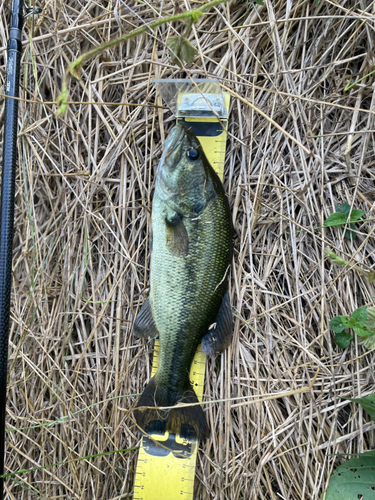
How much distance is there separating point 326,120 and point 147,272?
1.47 m

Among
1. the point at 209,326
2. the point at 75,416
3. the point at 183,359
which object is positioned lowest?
the point at 75,416

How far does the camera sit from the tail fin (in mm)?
2139

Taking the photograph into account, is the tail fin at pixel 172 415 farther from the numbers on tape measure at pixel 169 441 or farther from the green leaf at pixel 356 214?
the green leaf at pixel 356 214

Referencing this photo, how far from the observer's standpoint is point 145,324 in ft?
7.38

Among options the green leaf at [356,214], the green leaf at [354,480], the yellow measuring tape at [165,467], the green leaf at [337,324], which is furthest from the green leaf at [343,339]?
the yellow measuring tape at [165,467]

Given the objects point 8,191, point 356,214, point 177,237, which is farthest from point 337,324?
point 8,191

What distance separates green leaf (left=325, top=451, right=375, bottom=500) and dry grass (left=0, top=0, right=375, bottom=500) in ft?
0.59

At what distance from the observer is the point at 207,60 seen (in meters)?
2.38

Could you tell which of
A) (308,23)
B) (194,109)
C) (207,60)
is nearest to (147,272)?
(194,109)

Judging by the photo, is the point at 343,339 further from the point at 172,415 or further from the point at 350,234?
the point at 172,415

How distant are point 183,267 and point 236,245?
1.35 ft

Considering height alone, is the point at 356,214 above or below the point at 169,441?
above

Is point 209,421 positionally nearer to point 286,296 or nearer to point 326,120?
point 286,296

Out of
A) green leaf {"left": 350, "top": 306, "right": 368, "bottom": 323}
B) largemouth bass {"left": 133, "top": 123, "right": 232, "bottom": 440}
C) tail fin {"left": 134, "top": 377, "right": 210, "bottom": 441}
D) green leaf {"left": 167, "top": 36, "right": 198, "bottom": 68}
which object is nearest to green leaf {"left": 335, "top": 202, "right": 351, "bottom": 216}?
green leaf {"left": 350, "top": 306, "right": 368, "bottom": 323}
